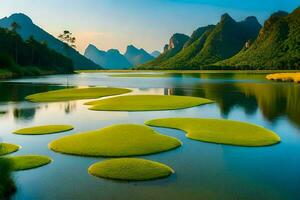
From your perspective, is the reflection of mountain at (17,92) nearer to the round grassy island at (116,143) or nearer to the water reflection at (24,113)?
the water reflection at (24,113)

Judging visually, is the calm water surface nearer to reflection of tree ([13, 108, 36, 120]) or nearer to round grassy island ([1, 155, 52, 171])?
round grassy island ([1, 155, 52, 171])

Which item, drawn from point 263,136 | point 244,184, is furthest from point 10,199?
point 263,136

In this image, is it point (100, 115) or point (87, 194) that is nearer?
point (87, 194)

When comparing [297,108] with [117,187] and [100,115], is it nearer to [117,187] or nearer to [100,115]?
[100,115]

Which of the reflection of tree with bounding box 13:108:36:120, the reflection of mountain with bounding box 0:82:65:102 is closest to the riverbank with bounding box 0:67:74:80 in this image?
the reflection of mountain with bounding box 0:82:65:102

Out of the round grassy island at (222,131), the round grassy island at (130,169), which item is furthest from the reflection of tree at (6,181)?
the round grassy island at (222,131)
